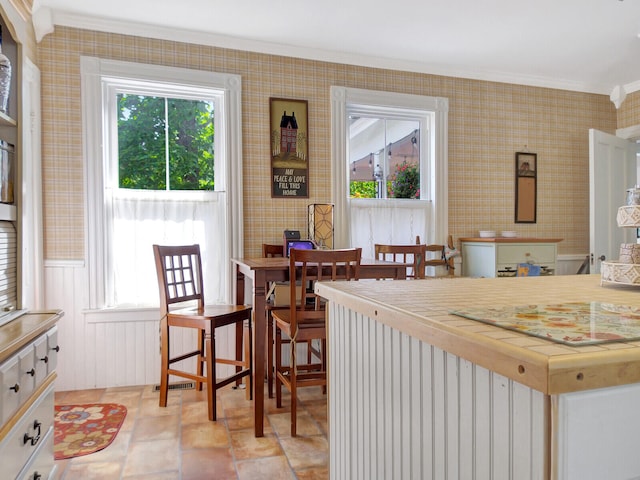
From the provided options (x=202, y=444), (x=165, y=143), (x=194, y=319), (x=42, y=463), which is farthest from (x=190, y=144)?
(x=42, y=463)

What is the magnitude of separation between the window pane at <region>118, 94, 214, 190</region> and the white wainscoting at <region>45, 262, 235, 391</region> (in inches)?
32.0

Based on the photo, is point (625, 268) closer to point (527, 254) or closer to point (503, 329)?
point (503, 329)

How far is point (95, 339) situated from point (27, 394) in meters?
1.90

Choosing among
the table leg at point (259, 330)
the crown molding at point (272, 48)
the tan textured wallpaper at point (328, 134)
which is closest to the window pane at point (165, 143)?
the tan textured wallpaper at point (328, 134)

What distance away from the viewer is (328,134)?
371cm

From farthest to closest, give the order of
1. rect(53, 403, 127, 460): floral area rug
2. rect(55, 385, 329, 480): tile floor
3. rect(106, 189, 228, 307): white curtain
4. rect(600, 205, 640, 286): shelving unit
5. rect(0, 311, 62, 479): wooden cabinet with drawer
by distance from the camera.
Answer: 1. rect(106, 189, 228, 307): white curtain
2. rect(53, 403, 127, 460): floral area rug
3. rect(55, 385, 329, 480): tile floor
4. rect(0, 311, 62, 479): wooden cabinet with drawer
5. rect(600, 205, 640, 286): shelving unit

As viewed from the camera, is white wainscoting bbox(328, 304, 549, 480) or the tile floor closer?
white wainscoting bbox(328, 304, 549, 480)

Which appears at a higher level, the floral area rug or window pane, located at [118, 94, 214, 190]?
window pane, located at [118, 94, 214, 190]

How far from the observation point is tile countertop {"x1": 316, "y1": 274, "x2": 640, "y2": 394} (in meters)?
0.53

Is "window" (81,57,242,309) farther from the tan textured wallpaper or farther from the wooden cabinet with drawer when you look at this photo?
the wooden cabinet with drawer

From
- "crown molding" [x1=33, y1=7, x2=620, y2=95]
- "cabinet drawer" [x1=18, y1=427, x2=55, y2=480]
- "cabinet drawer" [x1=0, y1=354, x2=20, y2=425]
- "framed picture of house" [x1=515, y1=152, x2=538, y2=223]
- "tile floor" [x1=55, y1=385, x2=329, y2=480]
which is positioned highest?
"crown molding" [x1=33, y1=7, x2=620, y2=95]

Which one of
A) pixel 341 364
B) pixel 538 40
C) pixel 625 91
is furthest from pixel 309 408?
pixel 625 91

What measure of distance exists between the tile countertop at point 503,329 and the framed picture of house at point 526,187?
3072 mm

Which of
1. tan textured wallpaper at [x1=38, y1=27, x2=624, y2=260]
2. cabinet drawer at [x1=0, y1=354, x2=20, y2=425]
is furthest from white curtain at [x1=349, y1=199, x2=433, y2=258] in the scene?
cabinet drawer at [x1=0, y1=354, x2=20, y2=425]
